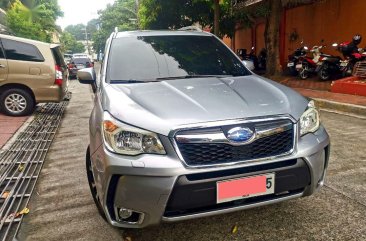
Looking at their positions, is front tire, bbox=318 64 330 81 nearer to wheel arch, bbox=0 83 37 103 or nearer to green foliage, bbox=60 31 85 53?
wheel arch, bbox=0 83 37 103

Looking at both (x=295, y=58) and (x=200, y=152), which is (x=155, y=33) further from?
(x=295, y=58)

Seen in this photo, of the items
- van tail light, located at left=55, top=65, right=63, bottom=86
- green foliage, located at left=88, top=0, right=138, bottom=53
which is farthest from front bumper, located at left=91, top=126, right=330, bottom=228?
green foliage, located at left=88, top=0, right=138, bottom=53

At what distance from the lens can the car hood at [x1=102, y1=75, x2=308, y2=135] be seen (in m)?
2.20

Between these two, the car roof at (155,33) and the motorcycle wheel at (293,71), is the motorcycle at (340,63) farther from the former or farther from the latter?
the car roof at (155,33)

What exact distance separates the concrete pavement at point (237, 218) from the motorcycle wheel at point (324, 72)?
6.92 m

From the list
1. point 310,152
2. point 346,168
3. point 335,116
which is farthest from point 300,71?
point 310,152

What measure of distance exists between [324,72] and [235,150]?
30.9 feet

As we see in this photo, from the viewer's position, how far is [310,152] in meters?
2.30

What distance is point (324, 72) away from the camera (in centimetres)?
1048

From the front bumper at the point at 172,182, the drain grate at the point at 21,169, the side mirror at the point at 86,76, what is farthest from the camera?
the side mirror at the point at 86,76

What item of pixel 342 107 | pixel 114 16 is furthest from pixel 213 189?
pixel 114 16

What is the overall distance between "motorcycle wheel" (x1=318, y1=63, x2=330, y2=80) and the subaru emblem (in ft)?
30.3

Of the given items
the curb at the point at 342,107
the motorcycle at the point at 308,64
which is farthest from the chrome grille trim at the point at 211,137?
the motorcycle at the point at 308,64

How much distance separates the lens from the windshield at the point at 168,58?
3.21 metres
